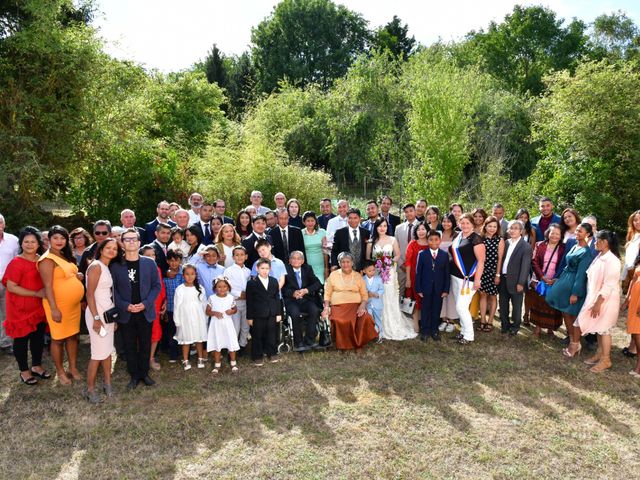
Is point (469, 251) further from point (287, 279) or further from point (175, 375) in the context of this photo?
point (175, 375)

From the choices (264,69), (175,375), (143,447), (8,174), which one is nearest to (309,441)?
(143,447)

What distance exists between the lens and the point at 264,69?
42.3 m

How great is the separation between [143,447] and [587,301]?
5545 mm

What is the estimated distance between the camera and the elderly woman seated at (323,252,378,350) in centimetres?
678

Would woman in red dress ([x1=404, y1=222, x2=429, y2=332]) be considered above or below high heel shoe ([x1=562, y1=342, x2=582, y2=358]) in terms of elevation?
above

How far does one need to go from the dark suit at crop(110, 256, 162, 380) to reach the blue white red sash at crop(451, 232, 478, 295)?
419 centimetres

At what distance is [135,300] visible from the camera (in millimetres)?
5445

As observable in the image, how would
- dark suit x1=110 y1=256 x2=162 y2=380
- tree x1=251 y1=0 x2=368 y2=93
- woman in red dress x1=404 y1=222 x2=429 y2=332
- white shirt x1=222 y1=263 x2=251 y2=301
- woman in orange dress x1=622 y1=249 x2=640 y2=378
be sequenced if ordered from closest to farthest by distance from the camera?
dark suit x1=110 y1=256 x2=162 y2=380 < woman in orange dress x1=622 y1=249 x2=640 y2=378 < white shirt x1=222 y1=263 x2=251 y2=301 < woman in red dress x1=404 y1=222 x2=429 y2=332 < tree x1=251 y1=0 x2=368 y2=93

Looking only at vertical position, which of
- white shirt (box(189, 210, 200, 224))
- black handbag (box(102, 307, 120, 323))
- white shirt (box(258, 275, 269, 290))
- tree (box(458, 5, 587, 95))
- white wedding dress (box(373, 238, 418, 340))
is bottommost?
white wedding dress (box(373, 238, 418, 340))

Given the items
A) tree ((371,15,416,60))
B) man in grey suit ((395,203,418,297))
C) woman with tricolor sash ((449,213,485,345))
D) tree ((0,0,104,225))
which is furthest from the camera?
tree ((371,15,416,60))

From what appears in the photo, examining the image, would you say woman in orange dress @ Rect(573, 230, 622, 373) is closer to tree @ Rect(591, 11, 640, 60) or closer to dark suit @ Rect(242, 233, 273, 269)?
dark suit @ Rect(242, 233, 273, 269)

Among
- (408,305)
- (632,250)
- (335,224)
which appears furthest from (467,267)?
(335,224)

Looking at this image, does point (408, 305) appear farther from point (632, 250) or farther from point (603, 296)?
point (632, 250)

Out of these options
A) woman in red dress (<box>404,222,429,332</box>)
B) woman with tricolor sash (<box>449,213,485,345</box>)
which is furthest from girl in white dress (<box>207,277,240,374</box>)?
woman with tricolor sash (<box>449,213,485,345</box>)
